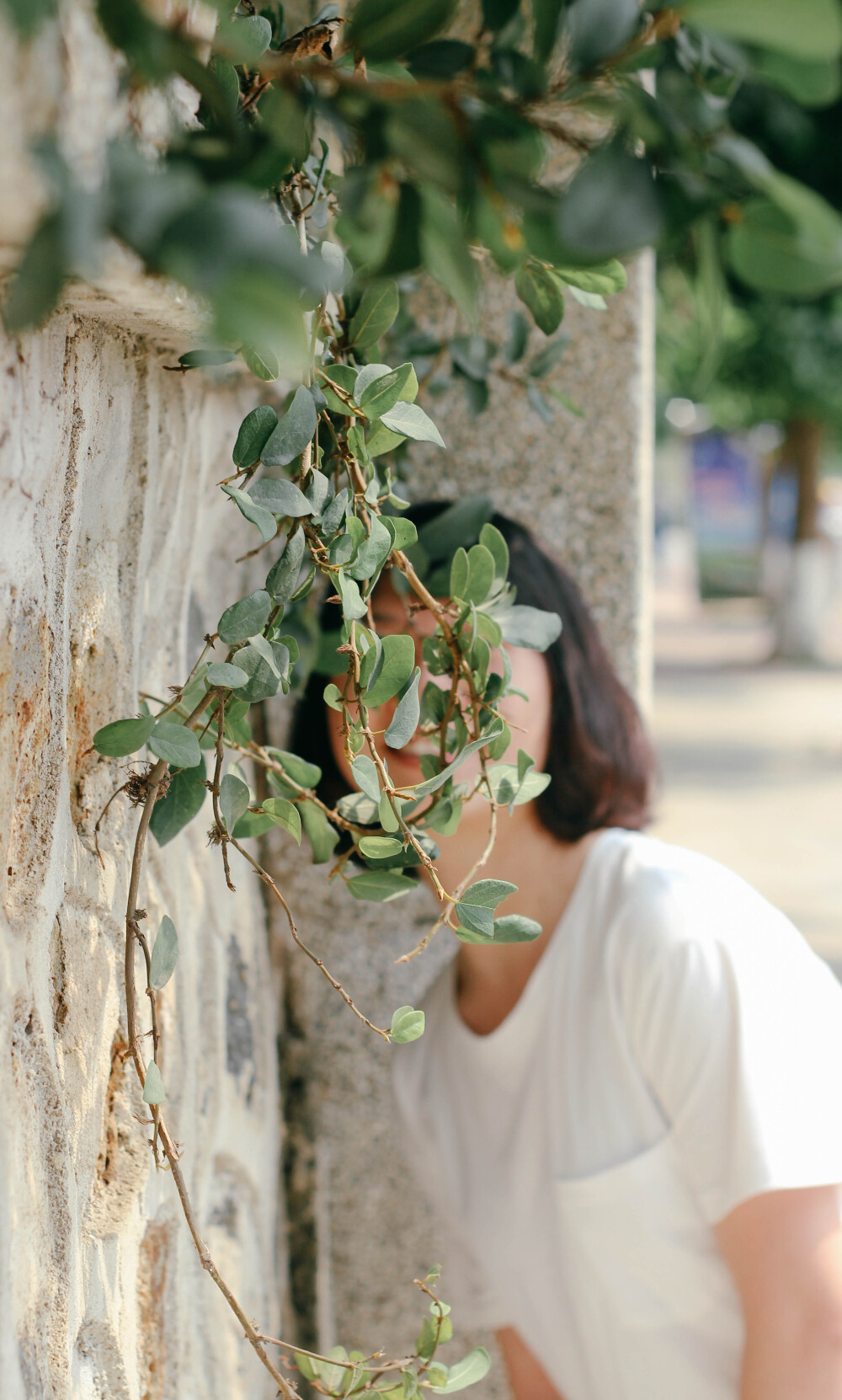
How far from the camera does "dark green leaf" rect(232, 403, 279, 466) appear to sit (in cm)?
64

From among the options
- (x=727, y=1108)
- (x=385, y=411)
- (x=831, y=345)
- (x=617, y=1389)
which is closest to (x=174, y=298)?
(x=385, y=411)

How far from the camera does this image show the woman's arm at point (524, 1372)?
1424 millimetres

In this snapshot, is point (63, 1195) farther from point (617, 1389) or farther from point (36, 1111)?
→ point (617, 1389)

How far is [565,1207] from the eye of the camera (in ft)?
3.84

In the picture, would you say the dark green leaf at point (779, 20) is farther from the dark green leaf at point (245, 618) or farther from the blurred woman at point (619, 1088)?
the blurred woman at point (619, 1088)

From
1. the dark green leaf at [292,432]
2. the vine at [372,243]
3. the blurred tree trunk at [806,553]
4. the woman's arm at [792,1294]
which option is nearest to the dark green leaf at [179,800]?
the vine at [372,243]

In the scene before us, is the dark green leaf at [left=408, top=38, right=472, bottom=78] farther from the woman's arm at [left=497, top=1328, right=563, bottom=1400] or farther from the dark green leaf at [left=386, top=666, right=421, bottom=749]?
the woman's arm at [left=497, top=1328, right=563, bottom=1400]

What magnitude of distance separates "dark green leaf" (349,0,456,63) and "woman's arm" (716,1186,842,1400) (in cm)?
100

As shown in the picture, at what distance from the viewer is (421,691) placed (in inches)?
38.9

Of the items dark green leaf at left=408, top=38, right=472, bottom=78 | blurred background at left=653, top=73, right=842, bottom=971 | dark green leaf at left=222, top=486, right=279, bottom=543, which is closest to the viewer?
dark green leaf at left=408, top=38, right=472, bottom=78

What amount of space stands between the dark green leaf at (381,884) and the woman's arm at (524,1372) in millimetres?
980

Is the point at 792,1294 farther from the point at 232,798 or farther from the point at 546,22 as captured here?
the point at 546,22

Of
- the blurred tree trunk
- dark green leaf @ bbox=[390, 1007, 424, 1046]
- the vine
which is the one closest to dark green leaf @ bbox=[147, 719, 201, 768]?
the vine

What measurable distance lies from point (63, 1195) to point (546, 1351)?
0.84 metres
